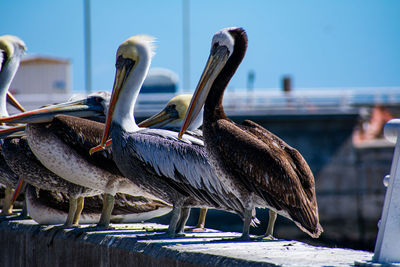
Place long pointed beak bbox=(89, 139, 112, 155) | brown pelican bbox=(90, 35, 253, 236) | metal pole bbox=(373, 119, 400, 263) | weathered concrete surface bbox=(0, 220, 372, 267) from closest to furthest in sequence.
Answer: metal pole bbox=(373, 119, 400, 263) < weathered concrete surface bbox=(0, 220, 372, 267) < brown pelican bbox=(90, 35, 253, 236) < long pointed beak bbox=(89, 139, 112, 155)

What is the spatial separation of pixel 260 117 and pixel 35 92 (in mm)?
16212

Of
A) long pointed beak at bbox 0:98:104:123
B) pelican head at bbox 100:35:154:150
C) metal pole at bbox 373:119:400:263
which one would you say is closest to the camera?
metal pole at bbox 373:119:400:263

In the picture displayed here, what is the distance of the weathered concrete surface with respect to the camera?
12.2 ft

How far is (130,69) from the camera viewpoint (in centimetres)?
573

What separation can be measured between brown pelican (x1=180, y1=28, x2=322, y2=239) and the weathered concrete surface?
272 millimetres

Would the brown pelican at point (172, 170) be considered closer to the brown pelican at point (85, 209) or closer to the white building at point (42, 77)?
the brown pelican at point (85, 209)

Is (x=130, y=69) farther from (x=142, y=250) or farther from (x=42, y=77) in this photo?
(x=42, y=77)

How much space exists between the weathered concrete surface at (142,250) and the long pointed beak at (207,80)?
91cm

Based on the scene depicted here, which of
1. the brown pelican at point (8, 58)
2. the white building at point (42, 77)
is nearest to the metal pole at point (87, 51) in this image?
the white building at point (42, 77)

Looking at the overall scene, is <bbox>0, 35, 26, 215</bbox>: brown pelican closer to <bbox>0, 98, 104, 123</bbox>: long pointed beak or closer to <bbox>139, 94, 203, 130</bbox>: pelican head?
<bbox>0, 98, 104, 123</bbox>: long pointed beak

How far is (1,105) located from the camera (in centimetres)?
789

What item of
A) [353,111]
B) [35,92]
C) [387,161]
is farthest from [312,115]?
[35,92]

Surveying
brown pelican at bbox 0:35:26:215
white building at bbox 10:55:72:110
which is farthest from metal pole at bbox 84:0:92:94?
brown pelican at bbox 0:35:26:215

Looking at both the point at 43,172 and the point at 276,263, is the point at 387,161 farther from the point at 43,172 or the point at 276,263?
the point at 276,263
